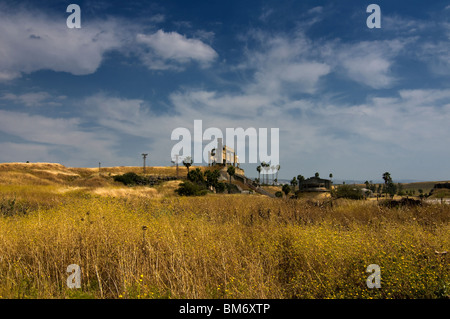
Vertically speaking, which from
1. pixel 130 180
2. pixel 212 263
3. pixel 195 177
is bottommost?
pixel 212 263

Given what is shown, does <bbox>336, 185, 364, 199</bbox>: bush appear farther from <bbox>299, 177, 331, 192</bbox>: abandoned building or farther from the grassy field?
the grassy field

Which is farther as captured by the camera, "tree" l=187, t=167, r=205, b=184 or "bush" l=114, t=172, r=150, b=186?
"tree" l=187, t=167, r=205, b=184

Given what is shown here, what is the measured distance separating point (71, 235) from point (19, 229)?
243cm

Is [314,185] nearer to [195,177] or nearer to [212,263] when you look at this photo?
[212,263]

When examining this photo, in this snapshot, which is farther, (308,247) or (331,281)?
(308,247)

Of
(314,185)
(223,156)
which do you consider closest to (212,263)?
(314,185)

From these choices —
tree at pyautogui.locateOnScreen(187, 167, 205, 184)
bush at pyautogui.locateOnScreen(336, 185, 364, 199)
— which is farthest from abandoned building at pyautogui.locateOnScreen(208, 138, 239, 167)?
bush at pyautogui.locateOnScreen(336, 185, 364, 199)

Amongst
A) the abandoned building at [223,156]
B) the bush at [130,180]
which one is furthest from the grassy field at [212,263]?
the abandoned building at [223,156]

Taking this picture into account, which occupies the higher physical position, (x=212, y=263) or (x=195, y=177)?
(x=195, y=177)

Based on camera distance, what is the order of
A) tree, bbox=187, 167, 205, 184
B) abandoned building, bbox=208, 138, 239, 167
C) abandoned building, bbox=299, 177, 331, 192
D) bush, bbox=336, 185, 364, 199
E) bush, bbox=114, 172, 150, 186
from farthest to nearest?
abandoned building, bbox=208, 138, 239, 167 → tree, bbox=187, 167, 205, 184 → bush, bbox=114, 172, 150, 186 → abandoned building, bbox=299, 177, 331, 192 → bush, bbox=336, 185, 364, 199

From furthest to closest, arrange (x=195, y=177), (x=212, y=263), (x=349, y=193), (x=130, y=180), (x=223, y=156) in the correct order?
1. (x=223, y=156)
2. (x=195, y=177)
3. (x=130, y=180)
4. (x=349, y=193)
5. (x=212, y=263)
